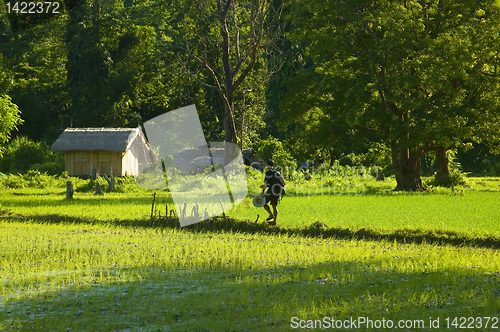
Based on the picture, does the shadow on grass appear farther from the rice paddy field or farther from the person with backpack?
the person with backpack

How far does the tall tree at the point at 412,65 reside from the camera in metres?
26.2

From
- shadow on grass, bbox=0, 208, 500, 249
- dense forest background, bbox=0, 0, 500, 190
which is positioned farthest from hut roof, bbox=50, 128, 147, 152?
shadow on grass, bbox=0, 208, 500, 249

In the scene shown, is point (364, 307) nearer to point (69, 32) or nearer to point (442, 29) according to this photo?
point (442, 29)

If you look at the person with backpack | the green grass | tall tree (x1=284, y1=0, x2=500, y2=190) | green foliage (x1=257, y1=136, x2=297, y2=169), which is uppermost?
tall tree (x1=284, y1=0, x2=500, y2=190)

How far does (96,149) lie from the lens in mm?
39781

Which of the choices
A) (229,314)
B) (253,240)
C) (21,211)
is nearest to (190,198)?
(21,211)

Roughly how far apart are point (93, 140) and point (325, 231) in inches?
1079

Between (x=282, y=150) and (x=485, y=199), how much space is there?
53.4ft

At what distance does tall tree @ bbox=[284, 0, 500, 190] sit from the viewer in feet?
86.1

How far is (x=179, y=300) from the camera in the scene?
8.10m

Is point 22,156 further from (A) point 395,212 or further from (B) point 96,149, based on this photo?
(A) point 395,212

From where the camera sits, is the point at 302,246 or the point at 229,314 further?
the point at 302,246

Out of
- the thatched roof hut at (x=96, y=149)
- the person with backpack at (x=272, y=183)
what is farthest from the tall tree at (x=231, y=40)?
the person with backpack at (x=272, y=183)

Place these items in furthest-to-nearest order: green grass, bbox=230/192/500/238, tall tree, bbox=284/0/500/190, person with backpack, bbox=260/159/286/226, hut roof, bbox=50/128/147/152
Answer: hut roof, bbox=50/128/147/152 < tall tree, bbox=284/0/500/190 < green grass, bbox=230/192/500/238 < person with backpack, bbox=260/159/286/226
